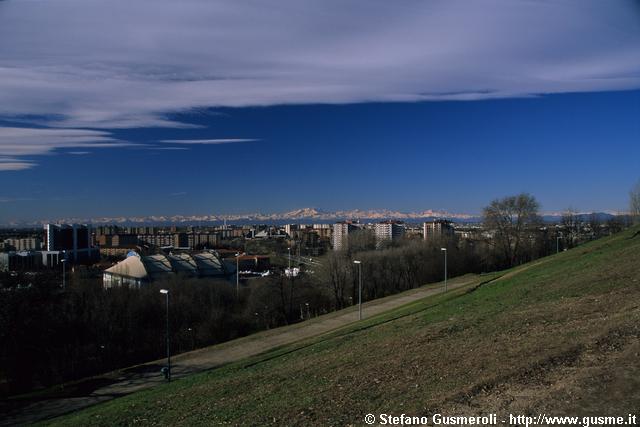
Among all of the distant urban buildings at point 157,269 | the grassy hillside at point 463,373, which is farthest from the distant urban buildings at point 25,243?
the grassy hillside at point 463,373

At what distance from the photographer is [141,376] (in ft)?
78.2

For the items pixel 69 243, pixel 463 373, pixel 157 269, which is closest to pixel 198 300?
pixel 157 269

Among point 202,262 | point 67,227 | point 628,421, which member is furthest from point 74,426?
point 67,227

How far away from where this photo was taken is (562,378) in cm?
761

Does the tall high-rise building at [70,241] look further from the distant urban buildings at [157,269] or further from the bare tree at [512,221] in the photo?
the bare tree at [512,221]

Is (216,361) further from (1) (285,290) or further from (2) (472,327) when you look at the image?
(1) (285,290)

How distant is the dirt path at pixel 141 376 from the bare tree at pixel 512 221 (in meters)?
26.1

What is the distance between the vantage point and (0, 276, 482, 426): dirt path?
17938 mm

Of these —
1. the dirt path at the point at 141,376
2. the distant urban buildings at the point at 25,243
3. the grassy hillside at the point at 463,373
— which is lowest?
the dirt path at the point at 141,376

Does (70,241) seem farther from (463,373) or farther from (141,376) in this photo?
(463,373)

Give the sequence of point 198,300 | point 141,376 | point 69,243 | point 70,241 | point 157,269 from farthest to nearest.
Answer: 1. point 70,241
2. point 69,243
3. point 157,269
4. point 198,300
5. point 141,376

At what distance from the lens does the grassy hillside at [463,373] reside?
7289 mm

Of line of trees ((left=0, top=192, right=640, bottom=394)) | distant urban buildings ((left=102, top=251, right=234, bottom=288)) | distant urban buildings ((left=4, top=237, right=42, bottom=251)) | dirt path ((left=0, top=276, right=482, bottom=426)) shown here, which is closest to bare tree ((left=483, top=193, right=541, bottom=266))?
line of trees ((left=0, top=192, right=640, bottom=394))

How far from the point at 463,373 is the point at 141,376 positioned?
65.4ft
